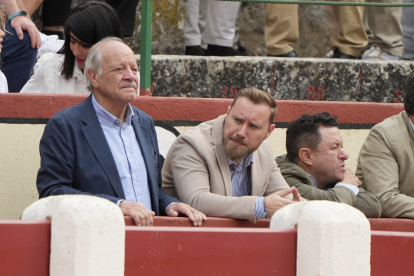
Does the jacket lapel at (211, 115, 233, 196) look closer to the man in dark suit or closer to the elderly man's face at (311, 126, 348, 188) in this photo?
the man in dark suit

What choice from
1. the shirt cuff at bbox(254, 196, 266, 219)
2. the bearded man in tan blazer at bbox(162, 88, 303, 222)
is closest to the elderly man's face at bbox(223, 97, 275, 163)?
the bearded man in tan blazer at bbox(162, 88, 303, 222)

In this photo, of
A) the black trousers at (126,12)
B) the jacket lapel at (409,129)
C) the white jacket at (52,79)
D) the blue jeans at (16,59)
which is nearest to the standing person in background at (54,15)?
the black trousers at (126,12)

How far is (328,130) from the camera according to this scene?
480 cm

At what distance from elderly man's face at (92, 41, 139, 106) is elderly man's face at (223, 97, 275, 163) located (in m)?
0.53

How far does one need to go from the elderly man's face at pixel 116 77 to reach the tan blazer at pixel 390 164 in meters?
1.49

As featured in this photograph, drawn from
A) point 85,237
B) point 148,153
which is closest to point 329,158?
point 148,153

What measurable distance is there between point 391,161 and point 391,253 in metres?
1.44

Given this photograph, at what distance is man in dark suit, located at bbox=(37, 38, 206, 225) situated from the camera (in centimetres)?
385

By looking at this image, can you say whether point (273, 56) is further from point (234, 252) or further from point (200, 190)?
point (234, 252)

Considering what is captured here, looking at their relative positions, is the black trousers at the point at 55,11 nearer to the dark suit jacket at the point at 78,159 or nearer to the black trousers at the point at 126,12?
the black trousers at the point at 126,12

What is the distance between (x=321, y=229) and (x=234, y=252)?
1.12 ft

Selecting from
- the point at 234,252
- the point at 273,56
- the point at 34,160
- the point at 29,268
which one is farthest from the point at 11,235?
the point at 273,56

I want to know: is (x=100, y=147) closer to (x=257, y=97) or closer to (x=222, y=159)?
(x=222, y=159)

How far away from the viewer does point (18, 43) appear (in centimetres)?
516
